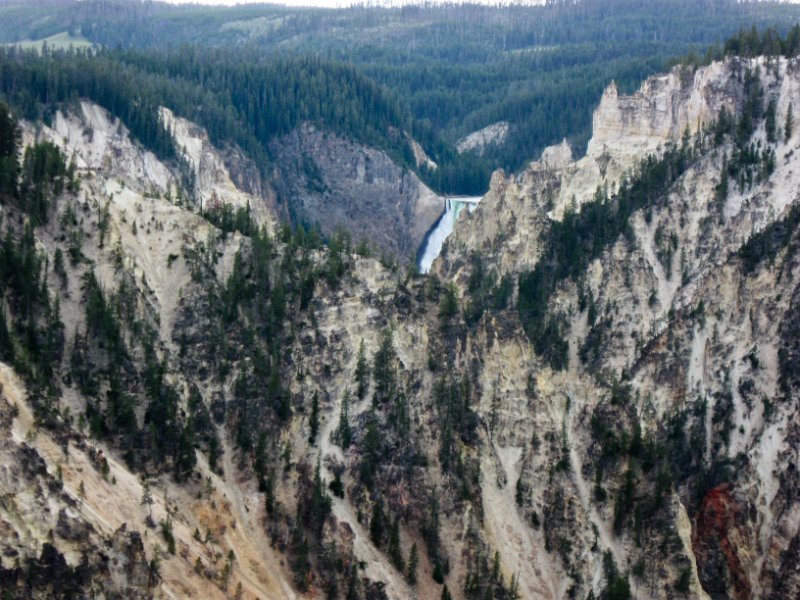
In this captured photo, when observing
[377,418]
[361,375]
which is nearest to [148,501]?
[377,418]

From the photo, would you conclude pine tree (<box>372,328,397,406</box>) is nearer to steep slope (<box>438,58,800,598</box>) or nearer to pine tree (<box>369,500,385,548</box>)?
pine tree (<box>369,500,385,548</box>)

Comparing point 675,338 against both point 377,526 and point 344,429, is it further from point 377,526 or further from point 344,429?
point 377,526

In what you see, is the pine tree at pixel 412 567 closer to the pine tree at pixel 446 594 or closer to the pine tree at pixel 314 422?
the pine tree at pixel 446 594

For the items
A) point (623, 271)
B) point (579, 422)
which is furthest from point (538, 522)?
point (623, 271)

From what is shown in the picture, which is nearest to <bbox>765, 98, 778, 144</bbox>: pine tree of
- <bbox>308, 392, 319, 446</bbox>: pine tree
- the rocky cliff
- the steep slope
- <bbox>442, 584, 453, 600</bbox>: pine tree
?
the steep slope

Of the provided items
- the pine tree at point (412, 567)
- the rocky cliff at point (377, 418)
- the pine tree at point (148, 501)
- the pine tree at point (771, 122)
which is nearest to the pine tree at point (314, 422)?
the rocky cliff at point (377, 418)
